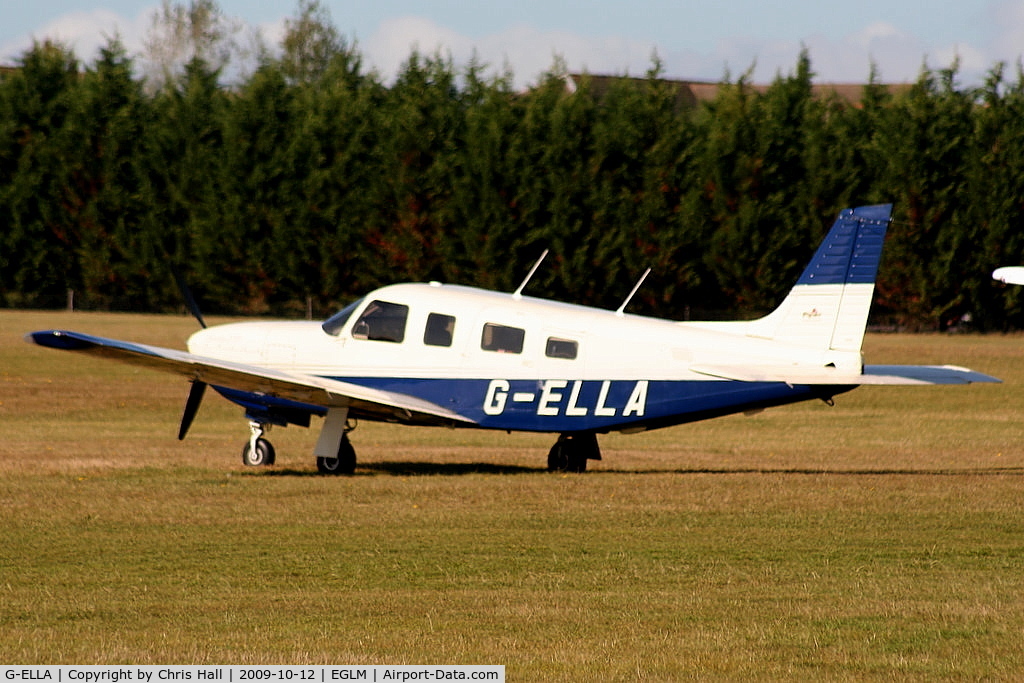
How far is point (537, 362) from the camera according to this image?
15.8 metres

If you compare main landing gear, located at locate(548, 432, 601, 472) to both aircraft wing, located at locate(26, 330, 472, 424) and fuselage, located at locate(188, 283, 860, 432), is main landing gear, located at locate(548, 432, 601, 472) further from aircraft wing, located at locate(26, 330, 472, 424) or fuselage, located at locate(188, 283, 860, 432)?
aircraft wing, located at locate(26, 330, 472, 424)

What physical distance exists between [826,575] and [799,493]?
462 cm

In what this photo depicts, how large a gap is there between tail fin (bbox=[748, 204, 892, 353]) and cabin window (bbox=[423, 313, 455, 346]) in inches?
146

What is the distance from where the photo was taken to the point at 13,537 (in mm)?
11586

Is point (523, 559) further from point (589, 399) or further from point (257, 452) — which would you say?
point (257, 452)

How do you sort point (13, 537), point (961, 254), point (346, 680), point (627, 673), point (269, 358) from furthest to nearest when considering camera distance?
point (961, 254) → point (269, 358) → point (13, 537) → point (627, 673) → point (346, 680)

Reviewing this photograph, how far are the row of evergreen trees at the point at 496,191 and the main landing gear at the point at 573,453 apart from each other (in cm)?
2955

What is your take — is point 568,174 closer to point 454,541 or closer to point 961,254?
point 961,254

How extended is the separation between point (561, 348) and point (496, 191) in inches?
1236

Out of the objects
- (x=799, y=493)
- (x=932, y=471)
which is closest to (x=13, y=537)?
(x=799, y=493)

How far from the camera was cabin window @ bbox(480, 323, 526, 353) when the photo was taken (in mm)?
15906

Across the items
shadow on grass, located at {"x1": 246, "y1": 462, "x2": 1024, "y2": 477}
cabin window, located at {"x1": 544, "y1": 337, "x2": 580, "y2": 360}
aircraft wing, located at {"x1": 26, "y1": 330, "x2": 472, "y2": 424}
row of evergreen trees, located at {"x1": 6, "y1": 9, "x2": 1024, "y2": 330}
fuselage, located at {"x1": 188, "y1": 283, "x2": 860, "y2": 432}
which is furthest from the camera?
row of evergreen trees, located at {"x1": 6, "y1": 9, "x2": 1024, "y2": 330}
